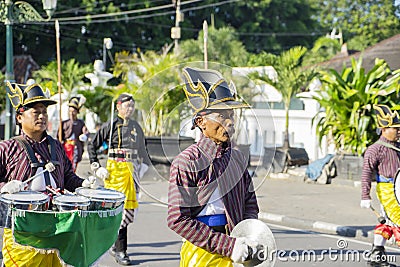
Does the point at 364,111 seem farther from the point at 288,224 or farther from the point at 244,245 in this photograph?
the point at 244,245

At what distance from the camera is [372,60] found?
2120 centimetres

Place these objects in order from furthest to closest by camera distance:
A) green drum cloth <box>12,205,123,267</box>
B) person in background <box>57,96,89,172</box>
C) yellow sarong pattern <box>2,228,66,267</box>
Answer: person in background <box>57,96,89,172</box> < yellow sarong pattern <box>2,228,66,267</box> < green drum cloth <box>12,205,123,267</box>

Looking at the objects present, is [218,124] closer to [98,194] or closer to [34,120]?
[98,194]

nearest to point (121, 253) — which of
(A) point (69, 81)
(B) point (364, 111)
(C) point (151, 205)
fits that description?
(C) point (151, 205)

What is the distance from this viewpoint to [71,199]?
456 centimetres

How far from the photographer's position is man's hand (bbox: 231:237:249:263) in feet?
12.2

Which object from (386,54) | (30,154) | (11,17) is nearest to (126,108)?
(30,154)

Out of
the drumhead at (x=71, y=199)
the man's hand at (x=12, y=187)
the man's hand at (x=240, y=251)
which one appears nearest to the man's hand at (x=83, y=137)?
the man's hand at (x=12, y=187)

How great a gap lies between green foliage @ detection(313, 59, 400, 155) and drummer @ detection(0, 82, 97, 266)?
11.5 metres

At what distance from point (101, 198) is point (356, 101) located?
40.2 feet

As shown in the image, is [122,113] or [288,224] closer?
[122,113]

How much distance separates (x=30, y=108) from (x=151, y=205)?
812 cm

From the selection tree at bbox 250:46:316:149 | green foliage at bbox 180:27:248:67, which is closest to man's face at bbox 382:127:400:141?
tree at bbox 250:46:316:149

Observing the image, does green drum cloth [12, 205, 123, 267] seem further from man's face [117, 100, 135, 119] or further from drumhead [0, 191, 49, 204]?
man's face [117, 100, 135, 119]
